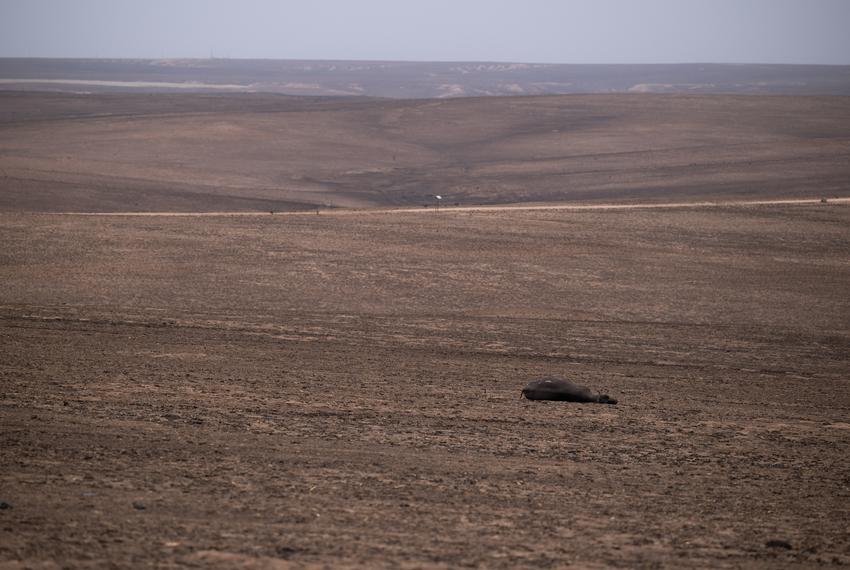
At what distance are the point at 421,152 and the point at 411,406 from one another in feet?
150

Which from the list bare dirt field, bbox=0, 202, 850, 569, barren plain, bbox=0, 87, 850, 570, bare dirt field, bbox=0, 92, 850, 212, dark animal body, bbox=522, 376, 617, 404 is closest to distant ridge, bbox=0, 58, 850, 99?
bare dirt field, bbox=0, 92, 850, 212

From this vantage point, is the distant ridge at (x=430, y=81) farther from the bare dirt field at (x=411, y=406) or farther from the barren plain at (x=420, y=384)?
the bare dirt field at (x=411, y=406)

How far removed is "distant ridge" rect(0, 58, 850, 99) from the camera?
136m

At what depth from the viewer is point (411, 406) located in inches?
436

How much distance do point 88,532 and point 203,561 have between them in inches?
37.9

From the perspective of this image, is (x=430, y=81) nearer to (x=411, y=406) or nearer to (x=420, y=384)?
(x=420, y=384)

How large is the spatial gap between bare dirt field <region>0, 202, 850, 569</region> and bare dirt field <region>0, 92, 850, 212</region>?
15.7 meters

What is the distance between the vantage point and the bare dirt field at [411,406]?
7020mm

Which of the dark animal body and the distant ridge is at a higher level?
the distant ridge

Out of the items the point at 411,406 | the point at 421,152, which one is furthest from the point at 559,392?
the point at 421,152

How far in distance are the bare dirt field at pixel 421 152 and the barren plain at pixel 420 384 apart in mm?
2024

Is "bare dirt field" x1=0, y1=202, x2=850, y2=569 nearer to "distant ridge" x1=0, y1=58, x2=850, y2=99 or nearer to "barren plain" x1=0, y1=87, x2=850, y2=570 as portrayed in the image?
"barren plain" x1=0, y1=87, x2=850, y2=570

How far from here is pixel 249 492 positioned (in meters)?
7.78

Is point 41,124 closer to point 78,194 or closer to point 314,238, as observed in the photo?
point 78,194
